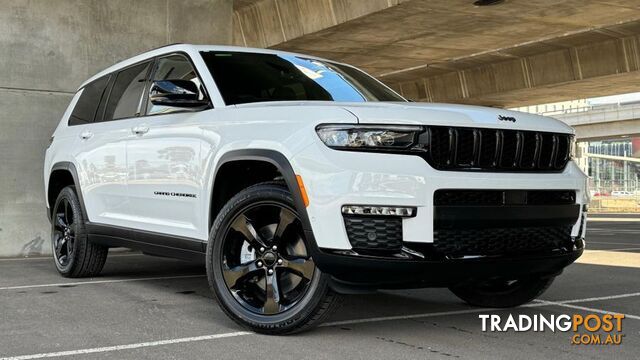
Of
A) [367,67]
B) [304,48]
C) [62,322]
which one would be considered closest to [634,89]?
[367,67]

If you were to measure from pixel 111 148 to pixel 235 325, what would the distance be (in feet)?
7.63

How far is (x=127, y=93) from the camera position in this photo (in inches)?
268

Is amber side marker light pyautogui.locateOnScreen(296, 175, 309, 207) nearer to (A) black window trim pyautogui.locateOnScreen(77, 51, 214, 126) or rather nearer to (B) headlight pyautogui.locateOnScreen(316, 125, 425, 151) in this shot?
(B) headlight pyautogui.locateOnScreen(316, 125, 425, 151)

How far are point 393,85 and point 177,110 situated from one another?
2210 cm

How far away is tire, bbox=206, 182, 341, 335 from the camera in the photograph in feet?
14.9

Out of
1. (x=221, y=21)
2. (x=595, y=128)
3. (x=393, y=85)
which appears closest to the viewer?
(x=221, y=21)

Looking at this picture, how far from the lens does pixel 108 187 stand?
6656 mm

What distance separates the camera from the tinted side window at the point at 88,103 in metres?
7.37

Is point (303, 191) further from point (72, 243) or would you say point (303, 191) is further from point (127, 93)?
point (72, 243)

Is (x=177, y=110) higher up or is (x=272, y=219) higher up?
(x=177, y=110)

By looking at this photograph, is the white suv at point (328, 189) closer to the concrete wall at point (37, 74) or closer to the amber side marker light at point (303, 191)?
the amber side marker light at point (303, 191)

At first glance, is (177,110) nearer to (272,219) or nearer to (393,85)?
(272,219)

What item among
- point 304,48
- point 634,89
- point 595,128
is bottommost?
point 595,128

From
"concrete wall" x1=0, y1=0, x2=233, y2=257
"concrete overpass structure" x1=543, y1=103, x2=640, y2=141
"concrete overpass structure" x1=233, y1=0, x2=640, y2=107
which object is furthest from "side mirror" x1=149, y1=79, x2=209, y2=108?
"concrete overpass structure" x1=543, y1=103, x2=640, y2=141
